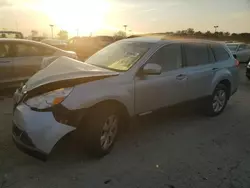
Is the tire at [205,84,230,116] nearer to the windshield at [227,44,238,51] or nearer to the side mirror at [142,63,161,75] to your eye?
the side mirror at [142,63,161,75]

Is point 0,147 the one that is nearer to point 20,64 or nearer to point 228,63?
point 20,64

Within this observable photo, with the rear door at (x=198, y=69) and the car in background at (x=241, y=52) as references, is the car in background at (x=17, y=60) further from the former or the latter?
the car in background at (x=241, y=52)

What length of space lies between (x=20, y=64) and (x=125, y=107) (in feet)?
14.8

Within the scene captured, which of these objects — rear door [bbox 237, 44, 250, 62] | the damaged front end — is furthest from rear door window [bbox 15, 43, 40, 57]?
rear door [bbox 237, 44, 250, 62]

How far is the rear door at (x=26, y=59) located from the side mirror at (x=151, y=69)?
14.5 ft

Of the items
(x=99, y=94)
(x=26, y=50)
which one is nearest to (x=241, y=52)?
(x=26, y=50)

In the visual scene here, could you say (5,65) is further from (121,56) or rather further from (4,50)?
(121,56)

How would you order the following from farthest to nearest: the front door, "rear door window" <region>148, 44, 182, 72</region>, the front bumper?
1. "rear door window" <region>148, 44, 182, 72</region>
2. the front door
3. the front bumper

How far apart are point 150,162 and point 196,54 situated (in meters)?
2.67

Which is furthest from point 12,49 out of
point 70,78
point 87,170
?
point 87,170

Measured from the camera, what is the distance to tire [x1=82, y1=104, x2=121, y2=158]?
3779mm

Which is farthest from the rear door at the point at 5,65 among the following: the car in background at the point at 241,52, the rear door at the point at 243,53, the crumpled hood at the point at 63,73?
the rear door at the point at 243,53

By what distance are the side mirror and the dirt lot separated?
74cm

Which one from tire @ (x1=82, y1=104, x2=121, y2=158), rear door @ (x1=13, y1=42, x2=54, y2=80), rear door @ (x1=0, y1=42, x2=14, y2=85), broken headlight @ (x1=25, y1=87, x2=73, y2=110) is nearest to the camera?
broken headlight @ (x1=25, y1=87, x2=73, y2=110)
